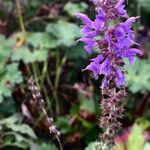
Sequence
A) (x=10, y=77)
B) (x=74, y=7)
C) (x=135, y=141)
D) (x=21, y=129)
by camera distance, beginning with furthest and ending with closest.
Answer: (x=74, y=7) < (x=10, y=77) < (x=21, y=129) < (x=135, y=141)

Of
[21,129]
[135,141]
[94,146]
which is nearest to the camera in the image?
[94,146]

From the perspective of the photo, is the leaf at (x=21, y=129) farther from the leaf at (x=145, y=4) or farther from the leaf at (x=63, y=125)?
the leaf at (x=145, y=4)

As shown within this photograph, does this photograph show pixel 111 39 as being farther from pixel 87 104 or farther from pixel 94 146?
pixel 87 104

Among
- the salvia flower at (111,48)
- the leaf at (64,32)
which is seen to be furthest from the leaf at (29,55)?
the salvia flower at (111,48)

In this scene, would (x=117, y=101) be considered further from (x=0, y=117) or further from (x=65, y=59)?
(x=65, y=59)

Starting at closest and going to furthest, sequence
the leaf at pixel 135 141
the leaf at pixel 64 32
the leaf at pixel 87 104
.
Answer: the leaf at pixel 135 141, the leaf at pixel 87 104, the leaf at pixel 64 32

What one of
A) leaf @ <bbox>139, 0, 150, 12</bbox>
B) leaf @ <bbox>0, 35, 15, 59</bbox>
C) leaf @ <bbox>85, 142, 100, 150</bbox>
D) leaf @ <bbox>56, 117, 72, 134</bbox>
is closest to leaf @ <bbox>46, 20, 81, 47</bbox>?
leaf @ <bbox>0, 35, 15, 59</bbox>

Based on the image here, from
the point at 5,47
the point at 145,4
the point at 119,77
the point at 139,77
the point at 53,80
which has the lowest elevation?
the point at 53,80

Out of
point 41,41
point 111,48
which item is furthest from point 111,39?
point 41,41

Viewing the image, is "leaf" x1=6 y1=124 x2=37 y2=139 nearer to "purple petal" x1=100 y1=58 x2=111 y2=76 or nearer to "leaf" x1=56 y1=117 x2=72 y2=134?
"leaf" x1=56 y1=117 x2=72 y2=134
